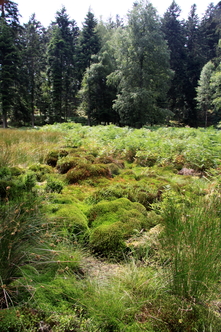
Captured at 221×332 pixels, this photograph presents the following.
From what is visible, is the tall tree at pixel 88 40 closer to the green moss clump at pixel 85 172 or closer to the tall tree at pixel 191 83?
the tall tree at pixel 191 83

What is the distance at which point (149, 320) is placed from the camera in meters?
1.43

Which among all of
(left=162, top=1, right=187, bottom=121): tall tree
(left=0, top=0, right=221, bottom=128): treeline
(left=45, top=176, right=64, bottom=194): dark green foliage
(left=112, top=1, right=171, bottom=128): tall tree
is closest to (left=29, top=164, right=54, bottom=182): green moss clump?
(left=45, top=176, right=64, bottom=194): dark green foliage

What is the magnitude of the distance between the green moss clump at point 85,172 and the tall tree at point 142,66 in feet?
54.2

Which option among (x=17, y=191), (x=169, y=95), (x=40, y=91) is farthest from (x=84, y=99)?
(x=17, y=191)

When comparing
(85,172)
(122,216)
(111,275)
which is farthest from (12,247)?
(85,172)

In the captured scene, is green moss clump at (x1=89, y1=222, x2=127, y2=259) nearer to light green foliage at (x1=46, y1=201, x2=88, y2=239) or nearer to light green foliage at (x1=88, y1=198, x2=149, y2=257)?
light green foliage at (x1=88, y1=198, x2=149, y2=257)

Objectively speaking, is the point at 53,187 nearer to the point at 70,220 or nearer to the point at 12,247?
the point at 70,220

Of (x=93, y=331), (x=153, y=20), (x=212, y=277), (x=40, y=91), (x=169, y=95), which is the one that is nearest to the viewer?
(x=93, y=331)

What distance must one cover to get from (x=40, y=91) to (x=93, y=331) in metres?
33.9

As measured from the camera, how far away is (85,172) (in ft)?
14.5

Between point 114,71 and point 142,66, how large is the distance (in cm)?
595

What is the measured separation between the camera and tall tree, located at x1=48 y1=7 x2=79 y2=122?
29094 millimetres

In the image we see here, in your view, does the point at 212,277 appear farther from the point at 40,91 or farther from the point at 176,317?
the point at 40,91

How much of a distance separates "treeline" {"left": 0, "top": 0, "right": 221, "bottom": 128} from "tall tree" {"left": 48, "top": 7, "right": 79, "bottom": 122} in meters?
0.12
